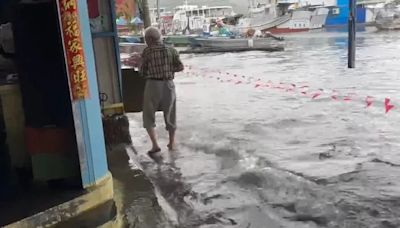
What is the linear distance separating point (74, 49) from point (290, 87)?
11.5 m

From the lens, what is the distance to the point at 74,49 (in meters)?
4.02

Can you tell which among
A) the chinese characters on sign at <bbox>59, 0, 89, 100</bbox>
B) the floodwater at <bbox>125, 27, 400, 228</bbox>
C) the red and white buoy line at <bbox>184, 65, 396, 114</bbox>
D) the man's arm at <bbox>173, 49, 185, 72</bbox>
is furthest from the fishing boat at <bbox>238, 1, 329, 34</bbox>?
the chinese characters on sign at <bbox>59, 0, 89, 100</bbox>

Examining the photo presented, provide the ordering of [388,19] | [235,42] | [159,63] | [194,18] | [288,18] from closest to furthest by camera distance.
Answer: [159,63] → [235,42] → [388,19] → [288,18] → [194,18]

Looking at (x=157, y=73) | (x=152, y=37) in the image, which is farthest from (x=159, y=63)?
(x=152, y=37)

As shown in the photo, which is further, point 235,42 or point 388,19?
point 388,19

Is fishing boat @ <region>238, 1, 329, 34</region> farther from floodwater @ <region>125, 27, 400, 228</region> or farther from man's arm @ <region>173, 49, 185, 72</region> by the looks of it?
man's arm @ <region>173, 49, 185, 72</region>

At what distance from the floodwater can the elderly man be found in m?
0.79

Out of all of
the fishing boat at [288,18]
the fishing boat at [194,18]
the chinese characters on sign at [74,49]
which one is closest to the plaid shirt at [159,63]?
the chinese characters on sign at [74,49]

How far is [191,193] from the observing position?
601cm

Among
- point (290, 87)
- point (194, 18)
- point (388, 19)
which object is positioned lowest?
point (290, 87)

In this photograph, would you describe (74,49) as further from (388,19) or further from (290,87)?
(388,19)

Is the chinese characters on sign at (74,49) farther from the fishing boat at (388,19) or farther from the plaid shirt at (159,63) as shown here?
the fishing boat at (388,19)

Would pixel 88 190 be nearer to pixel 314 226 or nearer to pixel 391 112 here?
pixel 314 226

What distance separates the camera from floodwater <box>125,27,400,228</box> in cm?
534
